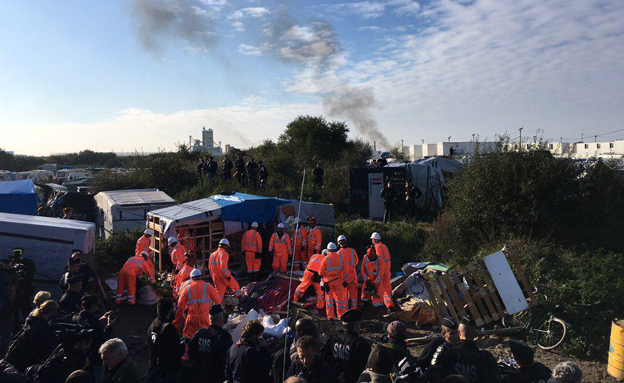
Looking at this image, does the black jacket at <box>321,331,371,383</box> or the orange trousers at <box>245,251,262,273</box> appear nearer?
the black jacket at <box>321,331,371,383</box>

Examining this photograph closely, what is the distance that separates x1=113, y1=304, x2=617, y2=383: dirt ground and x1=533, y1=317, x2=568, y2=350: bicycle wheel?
17 cm

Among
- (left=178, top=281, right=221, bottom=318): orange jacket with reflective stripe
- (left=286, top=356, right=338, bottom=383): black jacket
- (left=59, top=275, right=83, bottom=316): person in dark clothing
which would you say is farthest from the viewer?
(left=178, top=281, right=221, bottom=318): orange jacket with reflective stripe

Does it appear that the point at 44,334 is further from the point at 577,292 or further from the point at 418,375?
the point at 577,292

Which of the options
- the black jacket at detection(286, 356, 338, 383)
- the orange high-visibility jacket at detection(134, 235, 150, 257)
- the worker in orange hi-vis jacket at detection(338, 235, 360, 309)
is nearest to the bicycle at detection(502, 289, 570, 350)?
the worker in orange hi-vis jacket at detection(338, 235, 360, 309)

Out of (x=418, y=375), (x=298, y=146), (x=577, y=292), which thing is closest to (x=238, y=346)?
(x=418, y=375)

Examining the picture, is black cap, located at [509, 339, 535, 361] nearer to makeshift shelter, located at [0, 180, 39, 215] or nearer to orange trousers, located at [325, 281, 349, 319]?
orange trousers, located at [325, 281, 349, 319]

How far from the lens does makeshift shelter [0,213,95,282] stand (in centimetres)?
1047

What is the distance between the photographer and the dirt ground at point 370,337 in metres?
7.67

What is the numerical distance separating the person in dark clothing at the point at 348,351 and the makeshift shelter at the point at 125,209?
13.3m

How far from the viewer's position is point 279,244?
12.7 meters

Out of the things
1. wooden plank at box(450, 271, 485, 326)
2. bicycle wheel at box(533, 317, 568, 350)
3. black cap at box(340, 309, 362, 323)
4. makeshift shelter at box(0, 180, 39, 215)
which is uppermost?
makeshift shelter at box(0, 180, 39, 215)

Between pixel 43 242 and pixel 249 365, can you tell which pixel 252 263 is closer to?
pixel 43 242

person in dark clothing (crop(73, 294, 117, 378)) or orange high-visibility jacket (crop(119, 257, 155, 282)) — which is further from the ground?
person in dark clothing (crop(73, 294, 117, 378))

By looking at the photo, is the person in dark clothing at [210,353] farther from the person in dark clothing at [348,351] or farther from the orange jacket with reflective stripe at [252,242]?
the orange jacket with reflective stripe at [252,242]
